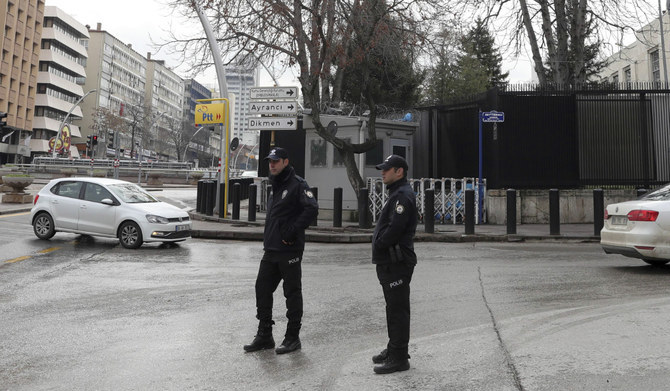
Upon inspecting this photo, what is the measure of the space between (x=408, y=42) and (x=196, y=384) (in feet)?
52.3

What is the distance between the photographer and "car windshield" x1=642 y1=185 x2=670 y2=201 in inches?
310

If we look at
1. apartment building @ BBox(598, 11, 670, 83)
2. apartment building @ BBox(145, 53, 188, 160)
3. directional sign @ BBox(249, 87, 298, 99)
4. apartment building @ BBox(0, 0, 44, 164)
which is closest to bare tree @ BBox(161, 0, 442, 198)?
directional sign @ BBox(249, 87, 298, 99)

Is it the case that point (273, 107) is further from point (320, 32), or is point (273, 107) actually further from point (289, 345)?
point (289, 345)

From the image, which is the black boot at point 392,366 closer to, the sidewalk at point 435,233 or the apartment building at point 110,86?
the sidewalk at point 435,233

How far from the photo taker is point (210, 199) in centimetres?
1798

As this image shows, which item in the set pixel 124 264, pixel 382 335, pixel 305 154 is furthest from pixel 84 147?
pixel 382 335

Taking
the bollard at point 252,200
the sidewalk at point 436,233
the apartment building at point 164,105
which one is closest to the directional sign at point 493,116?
the sidewalk at point 436,233

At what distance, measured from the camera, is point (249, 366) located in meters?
4.20

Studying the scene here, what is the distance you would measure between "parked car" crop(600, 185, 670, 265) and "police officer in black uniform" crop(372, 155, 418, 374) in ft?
17.5

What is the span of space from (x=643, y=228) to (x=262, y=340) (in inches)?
240

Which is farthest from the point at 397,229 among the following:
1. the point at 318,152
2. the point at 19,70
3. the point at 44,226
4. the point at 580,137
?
the point at 19,70

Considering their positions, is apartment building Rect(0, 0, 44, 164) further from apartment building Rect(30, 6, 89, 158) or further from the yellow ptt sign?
the yellow ptt sign

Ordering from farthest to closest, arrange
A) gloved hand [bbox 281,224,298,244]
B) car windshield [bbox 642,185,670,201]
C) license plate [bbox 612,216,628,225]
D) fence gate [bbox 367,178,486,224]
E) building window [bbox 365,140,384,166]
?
building window [bbox 365,140,384,166]
fence gate [bbox 367,178,486,224]
license plate [bbox 612,216,628,225]
car windshield [bbox 642,185,670,201]
gloved hand [bbox 281,224,298,244]

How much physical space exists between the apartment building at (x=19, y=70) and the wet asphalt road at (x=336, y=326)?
5953cm
